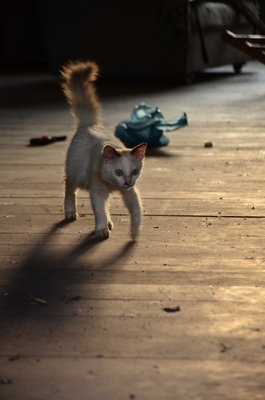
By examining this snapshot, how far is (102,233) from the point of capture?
2402 mm

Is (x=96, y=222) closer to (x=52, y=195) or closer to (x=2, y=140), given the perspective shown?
(x=52, y=195)

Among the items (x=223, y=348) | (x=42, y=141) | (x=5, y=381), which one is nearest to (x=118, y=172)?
(x=223, y=348)

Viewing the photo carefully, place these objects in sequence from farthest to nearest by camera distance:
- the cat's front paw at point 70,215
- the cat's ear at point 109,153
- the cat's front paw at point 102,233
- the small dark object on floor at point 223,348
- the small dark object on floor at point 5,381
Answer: the cat's front paw at point 70,215, the cat's front paw at point 102,233, the cat's ear at point 109,153, the small dark object on floor at point 223,348, the small dark object on floor at point 5,381

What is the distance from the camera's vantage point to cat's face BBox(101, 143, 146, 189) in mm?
2309

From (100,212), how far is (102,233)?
6cm

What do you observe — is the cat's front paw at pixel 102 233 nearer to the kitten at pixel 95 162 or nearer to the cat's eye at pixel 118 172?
the kitten at pixel 95 162

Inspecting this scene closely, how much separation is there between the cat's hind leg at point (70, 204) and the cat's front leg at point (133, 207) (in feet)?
0.82

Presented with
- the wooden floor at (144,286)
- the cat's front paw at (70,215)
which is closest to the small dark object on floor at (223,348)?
the wooden floor at (144,286)

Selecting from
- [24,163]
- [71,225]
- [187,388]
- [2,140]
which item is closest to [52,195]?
[71,225]

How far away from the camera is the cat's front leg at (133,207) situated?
7.94 feet

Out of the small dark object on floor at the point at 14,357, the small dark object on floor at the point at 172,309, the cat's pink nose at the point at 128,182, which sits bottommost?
the small dark object on floor at the point at 172,309

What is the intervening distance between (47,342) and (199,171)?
1.86m

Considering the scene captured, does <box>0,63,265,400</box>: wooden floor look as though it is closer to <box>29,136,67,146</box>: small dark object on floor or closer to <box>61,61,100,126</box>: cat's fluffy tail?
<box>29,136,67,146</box>: small dark object on floor

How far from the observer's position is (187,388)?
1402 millimetres
